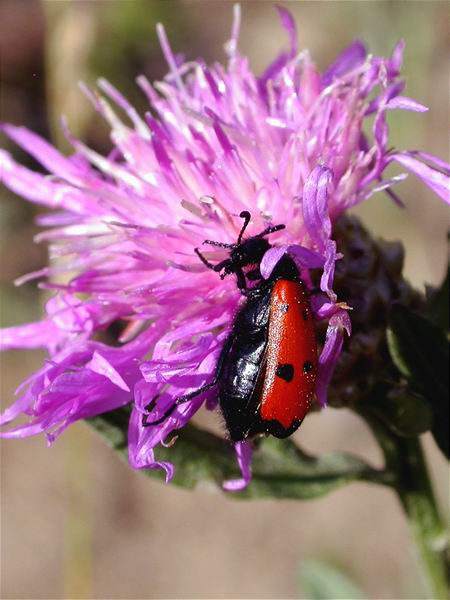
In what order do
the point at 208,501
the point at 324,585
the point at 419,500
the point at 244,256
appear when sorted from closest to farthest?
the point at 244,256
the point at 419,500
the point at 324,585
the point at 208,501

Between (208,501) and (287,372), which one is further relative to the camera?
(208,501)

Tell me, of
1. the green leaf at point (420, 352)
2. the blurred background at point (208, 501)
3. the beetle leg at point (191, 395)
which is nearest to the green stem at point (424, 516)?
the green leaf at point (420, 352)

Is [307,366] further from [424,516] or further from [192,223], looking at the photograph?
[424,516]

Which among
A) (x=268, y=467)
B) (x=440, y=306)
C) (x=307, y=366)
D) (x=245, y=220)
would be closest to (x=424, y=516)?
(x=268, y=467)

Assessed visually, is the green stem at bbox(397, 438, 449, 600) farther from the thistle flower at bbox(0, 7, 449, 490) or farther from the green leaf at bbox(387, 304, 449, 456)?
the thistle flower at bbox(0, 7, 449, 490)

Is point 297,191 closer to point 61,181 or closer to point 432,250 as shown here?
point 61,181

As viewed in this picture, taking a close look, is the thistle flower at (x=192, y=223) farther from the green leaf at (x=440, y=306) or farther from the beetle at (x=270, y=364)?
the green leaf at (x=440, y=306)
